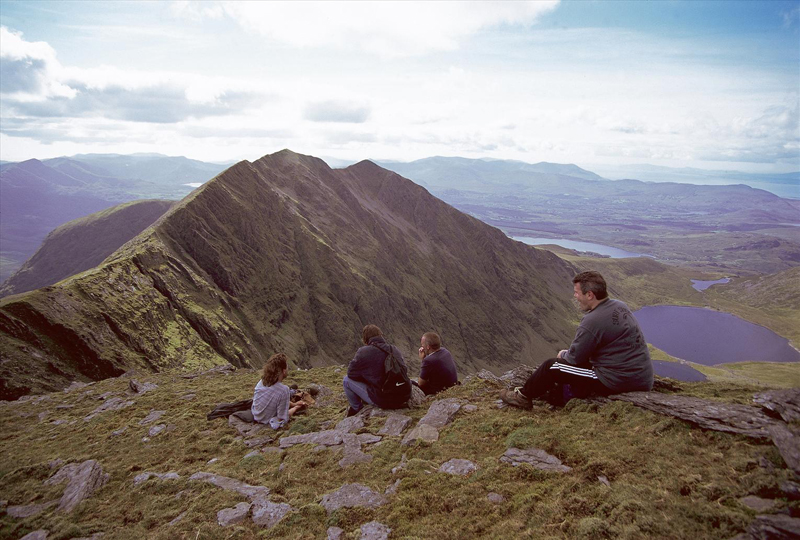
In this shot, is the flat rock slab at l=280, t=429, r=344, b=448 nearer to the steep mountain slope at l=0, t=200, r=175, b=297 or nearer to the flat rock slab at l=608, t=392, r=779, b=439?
the flat rock slab at l=608, t=392, r=779, b=439

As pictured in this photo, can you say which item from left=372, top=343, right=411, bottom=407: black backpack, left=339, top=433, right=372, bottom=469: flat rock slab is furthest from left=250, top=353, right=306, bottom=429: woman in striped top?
left=372, top=343, right=411, bottom=407: black backpack

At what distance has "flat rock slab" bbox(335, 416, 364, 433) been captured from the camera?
1227 cm

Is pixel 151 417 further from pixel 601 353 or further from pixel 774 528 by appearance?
pixel 774 528

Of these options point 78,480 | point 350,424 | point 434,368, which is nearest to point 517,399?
point 434,368

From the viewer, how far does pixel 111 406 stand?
59.1 feet

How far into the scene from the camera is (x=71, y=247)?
16512 cm

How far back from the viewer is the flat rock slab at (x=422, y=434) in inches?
415

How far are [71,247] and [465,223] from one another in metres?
166

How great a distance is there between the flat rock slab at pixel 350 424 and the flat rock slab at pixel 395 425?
2.95ft

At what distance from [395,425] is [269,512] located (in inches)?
176

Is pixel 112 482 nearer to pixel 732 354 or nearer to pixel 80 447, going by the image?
pixel 80 447

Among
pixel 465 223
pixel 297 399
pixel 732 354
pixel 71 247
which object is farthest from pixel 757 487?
pixel 71 247

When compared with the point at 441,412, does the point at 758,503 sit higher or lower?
higher

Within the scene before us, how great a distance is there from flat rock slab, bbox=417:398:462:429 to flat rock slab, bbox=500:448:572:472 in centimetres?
280
